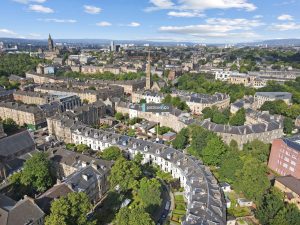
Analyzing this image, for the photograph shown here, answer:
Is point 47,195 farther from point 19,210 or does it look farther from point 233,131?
point 233,131

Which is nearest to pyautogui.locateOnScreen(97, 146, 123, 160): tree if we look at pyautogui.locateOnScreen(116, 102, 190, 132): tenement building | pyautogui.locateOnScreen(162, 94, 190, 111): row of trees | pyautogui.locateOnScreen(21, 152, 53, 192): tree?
pyautogui.locateOnScreen(21, 152, 53, 192): tree

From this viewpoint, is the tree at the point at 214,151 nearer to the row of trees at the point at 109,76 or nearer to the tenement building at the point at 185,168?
the tenement building at the point at 185,168

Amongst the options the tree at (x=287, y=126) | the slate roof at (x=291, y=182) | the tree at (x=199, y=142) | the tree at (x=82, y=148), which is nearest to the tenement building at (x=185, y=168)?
the tree at (x=82, y=148)

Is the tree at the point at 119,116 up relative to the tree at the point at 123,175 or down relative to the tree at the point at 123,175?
down

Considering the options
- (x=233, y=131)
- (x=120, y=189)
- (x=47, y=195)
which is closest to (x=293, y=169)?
(x=233, y=131)

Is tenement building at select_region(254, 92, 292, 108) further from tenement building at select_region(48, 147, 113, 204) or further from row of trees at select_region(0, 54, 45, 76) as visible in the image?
row of trees at select_region(0, 54, 45, 76)

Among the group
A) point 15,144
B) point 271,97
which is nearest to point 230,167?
point 15,144
